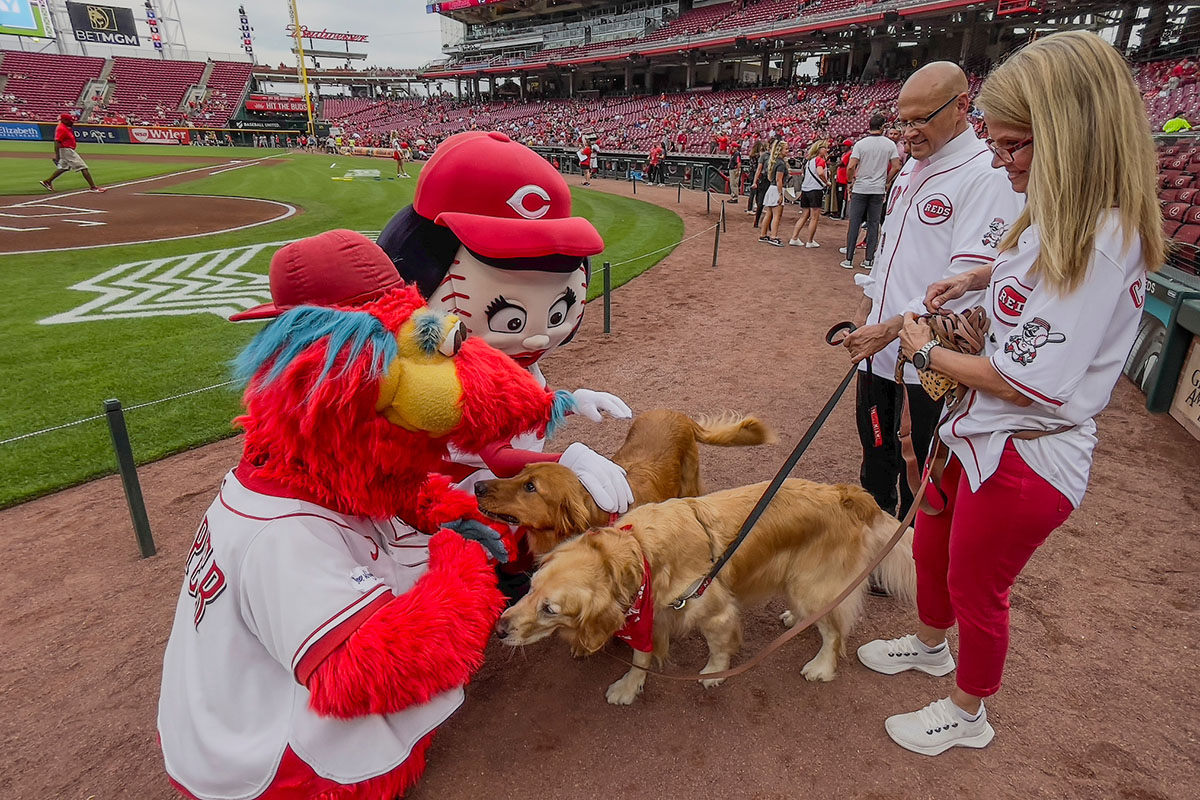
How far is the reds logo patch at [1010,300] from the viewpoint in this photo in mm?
1756

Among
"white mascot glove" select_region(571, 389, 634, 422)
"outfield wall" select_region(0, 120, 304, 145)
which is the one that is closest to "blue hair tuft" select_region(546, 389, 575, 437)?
"white mascot glove" select_region(571, 389, 634, 422)

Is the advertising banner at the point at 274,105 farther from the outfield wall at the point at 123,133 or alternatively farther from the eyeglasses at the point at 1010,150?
the eyeglasses at the point at 1010,150

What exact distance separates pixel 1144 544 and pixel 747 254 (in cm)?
979

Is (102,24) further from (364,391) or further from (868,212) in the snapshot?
(364,391)

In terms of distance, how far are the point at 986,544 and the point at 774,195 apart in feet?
40.8

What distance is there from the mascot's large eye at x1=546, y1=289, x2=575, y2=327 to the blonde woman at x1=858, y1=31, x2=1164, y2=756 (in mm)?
1534

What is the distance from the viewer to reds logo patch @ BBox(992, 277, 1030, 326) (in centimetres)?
176

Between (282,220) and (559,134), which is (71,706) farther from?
(559,134)

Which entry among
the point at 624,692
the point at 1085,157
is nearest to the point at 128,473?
the point at 624,692

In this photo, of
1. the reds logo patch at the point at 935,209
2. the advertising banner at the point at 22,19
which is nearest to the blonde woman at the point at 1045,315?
the reds logo patch at the point at 935,209

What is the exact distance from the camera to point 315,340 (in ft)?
5.14

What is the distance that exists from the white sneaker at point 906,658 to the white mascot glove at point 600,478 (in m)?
1.50

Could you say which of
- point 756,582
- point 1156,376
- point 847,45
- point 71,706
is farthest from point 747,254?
point 847,45

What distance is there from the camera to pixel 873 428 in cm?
347
